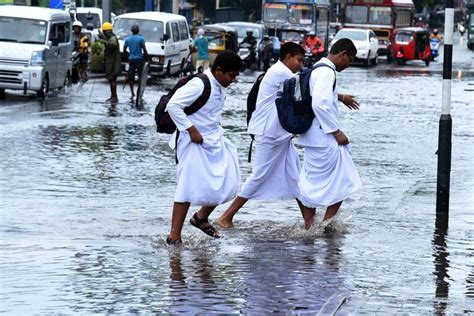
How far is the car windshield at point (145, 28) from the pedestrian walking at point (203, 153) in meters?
28.6

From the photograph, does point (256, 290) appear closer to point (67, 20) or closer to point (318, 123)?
point (318, 123)

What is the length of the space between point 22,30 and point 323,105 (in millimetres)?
18832

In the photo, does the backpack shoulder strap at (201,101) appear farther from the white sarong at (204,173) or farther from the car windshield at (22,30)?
the car windshield at (22,30)

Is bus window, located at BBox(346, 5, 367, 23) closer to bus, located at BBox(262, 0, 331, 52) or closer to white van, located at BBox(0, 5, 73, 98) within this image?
bus, located at BBox(262, 0, 331, 52)

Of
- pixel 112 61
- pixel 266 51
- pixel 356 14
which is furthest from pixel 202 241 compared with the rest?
pixel 356 14

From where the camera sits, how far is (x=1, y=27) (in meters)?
29.2

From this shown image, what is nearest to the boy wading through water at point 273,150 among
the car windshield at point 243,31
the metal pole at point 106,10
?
the metal pole at point 106,10

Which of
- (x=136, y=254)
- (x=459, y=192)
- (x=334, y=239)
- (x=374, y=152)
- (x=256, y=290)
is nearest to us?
(x=256, y=290)

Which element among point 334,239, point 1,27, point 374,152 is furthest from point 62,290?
point 1,27

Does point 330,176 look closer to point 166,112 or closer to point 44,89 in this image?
point 166,112

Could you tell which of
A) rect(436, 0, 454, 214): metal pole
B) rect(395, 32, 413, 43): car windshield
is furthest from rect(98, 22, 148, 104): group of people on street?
rect(395, 32, 413, 43): car windshield

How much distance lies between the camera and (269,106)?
1255 centimetres

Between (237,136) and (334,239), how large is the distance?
10.8m

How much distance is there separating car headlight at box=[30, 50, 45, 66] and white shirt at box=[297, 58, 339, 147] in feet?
56.6
